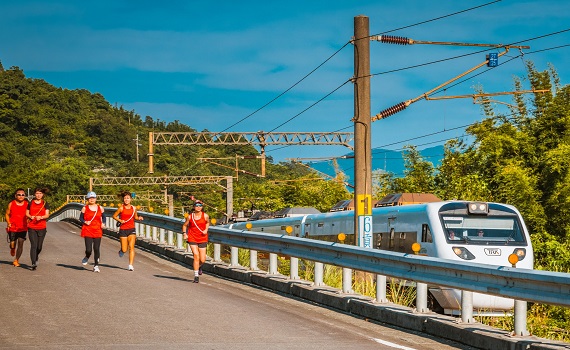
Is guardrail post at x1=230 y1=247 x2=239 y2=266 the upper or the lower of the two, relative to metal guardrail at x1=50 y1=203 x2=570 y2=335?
lower

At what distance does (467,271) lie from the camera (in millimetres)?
11500

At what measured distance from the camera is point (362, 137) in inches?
824

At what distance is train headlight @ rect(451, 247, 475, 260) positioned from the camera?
21.0m

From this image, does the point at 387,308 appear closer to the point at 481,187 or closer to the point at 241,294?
the point at 241,294

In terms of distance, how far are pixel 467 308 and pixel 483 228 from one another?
10.9m

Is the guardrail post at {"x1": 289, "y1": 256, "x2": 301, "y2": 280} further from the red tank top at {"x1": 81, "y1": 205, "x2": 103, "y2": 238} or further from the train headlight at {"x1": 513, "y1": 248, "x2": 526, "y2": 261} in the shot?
the train headlight at {"x1": 513, "y1": 248, "x2": 526, "y2": 261}

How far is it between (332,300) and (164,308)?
2.68 meters

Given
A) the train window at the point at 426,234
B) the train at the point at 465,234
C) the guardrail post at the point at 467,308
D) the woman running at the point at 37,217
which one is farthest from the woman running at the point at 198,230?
the guardrail post at the point at 467,308

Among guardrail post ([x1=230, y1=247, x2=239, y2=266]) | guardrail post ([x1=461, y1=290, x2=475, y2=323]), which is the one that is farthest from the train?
guardrail post ([x1=461, y1=290, x2=475, y2=323])

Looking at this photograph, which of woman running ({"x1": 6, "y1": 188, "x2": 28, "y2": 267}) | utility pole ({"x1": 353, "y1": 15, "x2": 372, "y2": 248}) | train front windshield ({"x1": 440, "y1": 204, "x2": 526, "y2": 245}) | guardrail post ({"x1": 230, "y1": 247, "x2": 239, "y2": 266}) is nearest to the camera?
woman running ({"x1": 6, "y1": 188, "x2": 28, "y2": 267})

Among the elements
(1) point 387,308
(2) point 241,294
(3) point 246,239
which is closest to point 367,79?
(3) point 246,239

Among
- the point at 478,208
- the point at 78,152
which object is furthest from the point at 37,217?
the point at 78,152

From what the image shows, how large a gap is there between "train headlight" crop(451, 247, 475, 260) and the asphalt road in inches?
198

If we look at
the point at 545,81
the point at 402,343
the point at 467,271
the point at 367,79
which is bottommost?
the point at 402,343
